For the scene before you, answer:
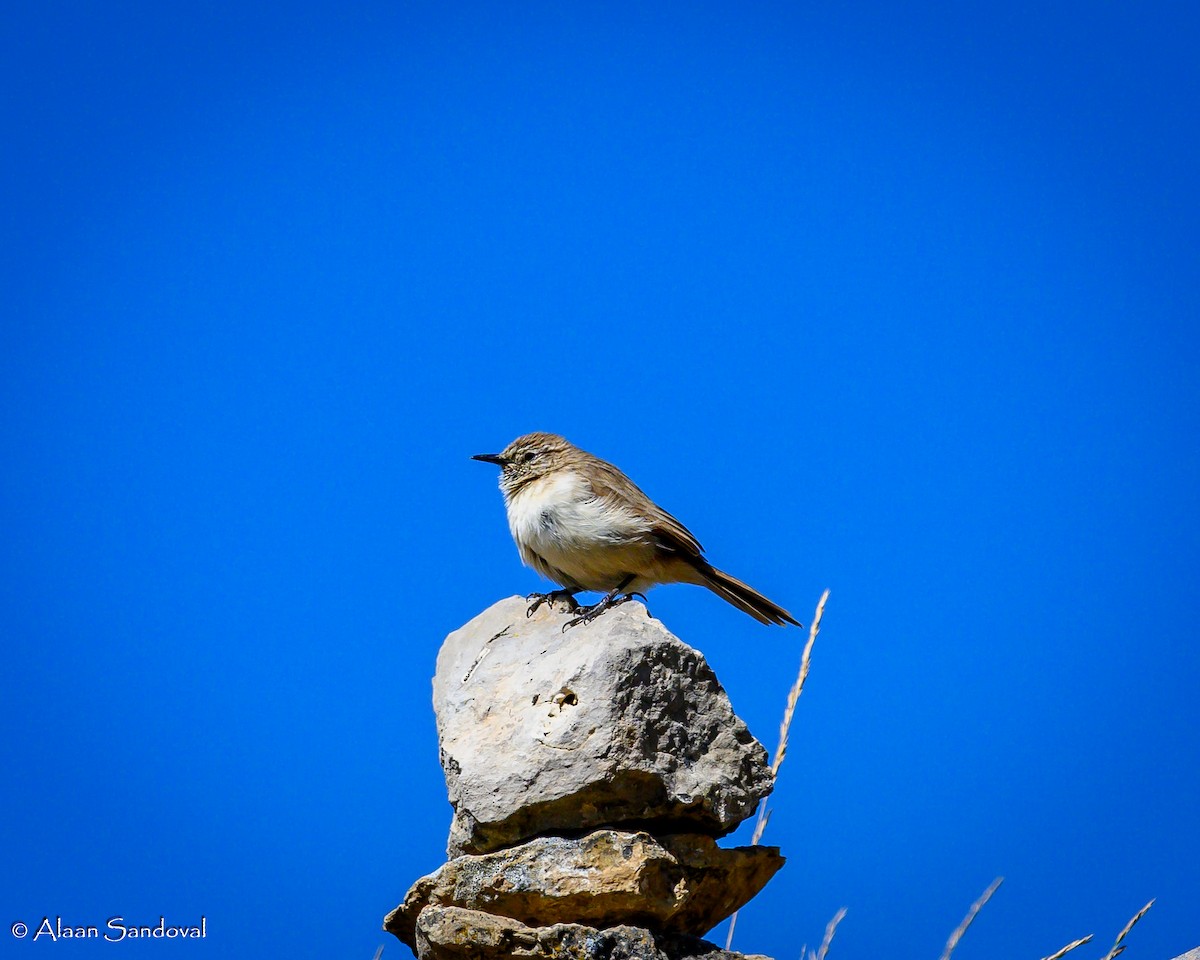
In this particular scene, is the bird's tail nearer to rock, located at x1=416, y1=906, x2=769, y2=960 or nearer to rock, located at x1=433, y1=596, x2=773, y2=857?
rock, located at x1=433, y1=596, x2=773, y2=857

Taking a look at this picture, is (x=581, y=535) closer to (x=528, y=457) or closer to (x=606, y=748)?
(x=528, y=457)

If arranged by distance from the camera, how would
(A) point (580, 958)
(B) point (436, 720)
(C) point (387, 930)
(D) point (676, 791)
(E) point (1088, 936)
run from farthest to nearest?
1. (B) point (436, 720)
2. (C) point (387, 930)
3. (D) point (676, 791)
4. (A) point (580, 958)
5. (E) point (1088, 936)

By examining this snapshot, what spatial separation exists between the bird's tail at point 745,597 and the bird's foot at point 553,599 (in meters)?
0.74

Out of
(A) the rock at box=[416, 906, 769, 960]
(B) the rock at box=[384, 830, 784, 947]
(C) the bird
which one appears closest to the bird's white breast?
(C) the bird

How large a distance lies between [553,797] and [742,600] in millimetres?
2188

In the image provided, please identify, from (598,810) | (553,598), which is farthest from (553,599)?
(598,810)

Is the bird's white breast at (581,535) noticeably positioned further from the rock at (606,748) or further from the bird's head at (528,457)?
the rock at (606,748)

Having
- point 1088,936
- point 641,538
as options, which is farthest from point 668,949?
point 641,538

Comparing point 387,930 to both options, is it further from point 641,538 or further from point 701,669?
point 641,538

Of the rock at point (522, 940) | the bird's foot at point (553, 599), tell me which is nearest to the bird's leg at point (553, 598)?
the bird's foot at point (553, 599)

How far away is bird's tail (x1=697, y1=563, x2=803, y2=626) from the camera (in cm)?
672

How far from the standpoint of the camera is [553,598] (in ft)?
21.0

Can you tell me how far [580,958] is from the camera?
15.4 feet

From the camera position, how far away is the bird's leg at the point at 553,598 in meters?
6.18
